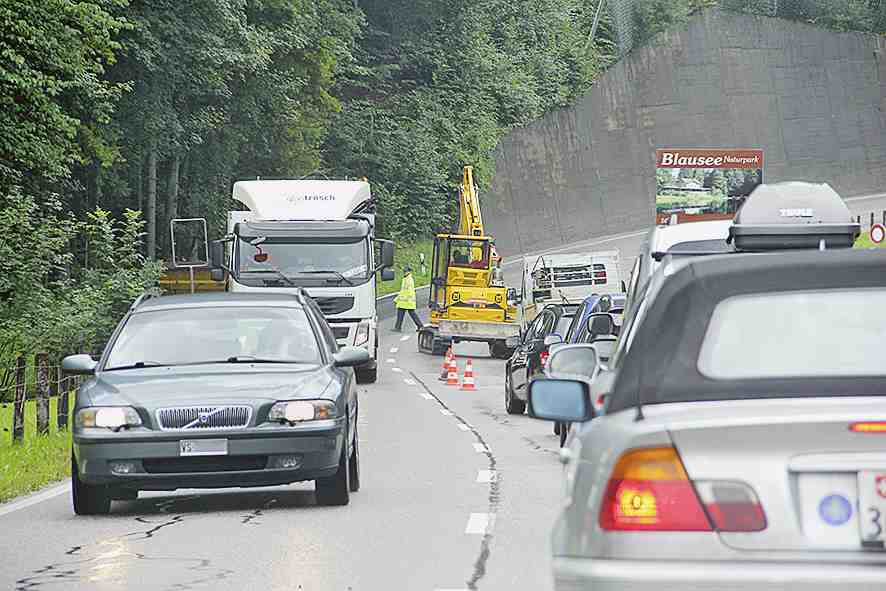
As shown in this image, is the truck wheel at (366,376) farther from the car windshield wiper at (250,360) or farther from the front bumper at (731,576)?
the front bumper at (731,576)

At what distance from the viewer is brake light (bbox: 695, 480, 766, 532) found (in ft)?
→ 14.5

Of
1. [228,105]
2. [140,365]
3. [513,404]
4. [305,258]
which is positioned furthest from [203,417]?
[228,105]

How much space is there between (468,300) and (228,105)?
14.2 m

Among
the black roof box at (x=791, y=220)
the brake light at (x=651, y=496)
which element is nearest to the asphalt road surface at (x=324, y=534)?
the black roof box at (x=791, y=220)

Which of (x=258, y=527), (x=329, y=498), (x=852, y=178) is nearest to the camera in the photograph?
(x=258, y=527)

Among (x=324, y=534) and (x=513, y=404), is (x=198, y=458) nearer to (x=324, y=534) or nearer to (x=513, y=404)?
(x=324, y=534)

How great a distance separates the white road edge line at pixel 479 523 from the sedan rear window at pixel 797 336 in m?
5.98

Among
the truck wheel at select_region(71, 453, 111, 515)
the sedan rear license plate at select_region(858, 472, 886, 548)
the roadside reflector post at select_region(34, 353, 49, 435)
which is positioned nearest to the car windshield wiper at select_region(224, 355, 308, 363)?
the truck wheel at select_region(71, 453, 111, 515)

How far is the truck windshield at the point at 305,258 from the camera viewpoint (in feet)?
94.5

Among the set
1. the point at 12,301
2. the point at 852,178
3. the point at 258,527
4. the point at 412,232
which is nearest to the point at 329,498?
the point at 258,527

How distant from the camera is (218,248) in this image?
28344 millimetres

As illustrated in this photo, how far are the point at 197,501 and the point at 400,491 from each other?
1570 millimetres

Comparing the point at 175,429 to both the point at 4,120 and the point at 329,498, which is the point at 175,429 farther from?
the point at 4,120

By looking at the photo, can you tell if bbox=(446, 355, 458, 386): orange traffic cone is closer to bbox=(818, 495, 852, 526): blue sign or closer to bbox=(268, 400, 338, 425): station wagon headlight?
bbox=(268, 400, 338, 425): station wagon headlight
